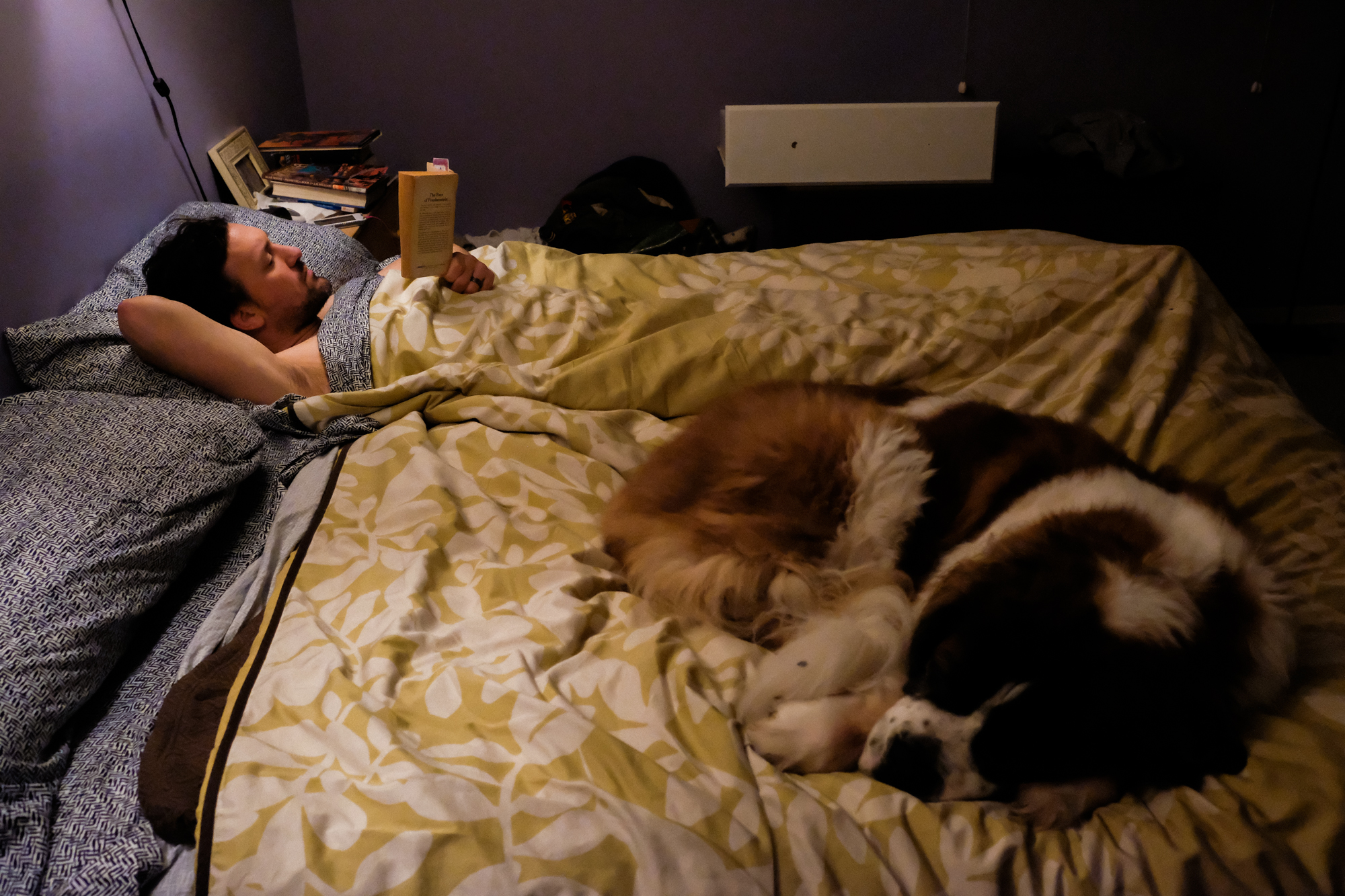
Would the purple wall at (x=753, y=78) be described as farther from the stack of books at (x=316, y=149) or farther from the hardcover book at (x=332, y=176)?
the hardcover book at (x=332, y=176)

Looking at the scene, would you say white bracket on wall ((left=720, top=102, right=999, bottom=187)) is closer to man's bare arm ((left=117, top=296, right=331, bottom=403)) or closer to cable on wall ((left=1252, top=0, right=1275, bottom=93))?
cable on wall ((left=1252, top=0, right=1275, bottom=93))

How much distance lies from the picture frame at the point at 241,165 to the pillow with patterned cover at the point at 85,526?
1.61 metres

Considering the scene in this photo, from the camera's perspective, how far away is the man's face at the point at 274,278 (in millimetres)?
2279

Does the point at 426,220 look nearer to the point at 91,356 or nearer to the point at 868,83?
the point at 91,356

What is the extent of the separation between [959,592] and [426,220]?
168 cm

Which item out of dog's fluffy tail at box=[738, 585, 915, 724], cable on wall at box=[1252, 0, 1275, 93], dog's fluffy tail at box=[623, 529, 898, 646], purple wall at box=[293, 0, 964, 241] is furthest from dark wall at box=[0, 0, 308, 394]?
cable on wall at box=[1252, 0, 1275, 93]

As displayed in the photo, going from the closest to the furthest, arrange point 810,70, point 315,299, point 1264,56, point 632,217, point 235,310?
point 235,310
point 315,299
point 632,217
point 1264,56
point 810,70

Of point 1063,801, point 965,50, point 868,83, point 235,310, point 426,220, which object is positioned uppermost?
point 965,50

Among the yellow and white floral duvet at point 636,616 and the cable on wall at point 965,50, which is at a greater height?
the cable on wall at point 965,50

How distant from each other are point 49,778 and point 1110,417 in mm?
1936

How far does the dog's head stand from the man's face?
203cm

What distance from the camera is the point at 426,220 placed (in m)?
2.16

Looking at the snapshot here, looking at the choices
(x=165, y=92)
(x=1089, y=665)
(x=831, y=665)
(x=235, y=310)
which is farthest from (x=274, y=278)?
(x=1089, y=665)

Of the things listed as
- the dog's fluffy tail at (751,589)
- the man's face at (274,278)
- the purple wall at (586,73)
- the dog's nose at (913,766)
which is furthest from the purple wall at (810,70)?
the dog's nose at (913,766)
